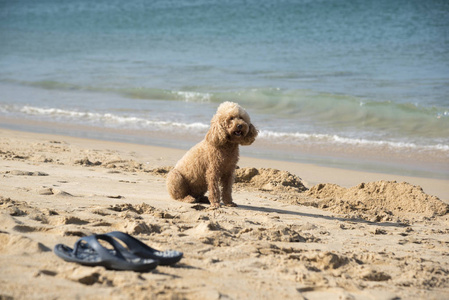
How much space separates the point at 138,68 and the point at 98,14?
1838cm

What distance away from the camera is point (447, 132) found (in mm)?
11367

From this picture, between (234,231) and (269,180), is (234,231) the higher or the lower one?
the lower one

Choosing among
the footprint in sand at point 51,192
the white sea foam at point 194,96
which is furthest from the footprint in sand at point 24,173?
the white sea foam at point 194,96

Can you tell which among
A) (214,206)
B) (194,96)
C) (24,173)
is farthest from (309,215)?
(194,96)

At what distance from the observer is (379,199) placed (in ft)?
21.7

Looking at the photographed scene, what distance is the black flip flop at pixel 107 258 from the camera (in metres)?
3.40

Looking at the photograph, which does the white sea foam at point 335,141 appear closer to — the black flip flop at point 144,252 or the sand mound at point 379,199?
the sand mound at point 379,199

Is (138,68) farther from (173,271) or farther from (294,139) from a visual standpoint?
(173,271)

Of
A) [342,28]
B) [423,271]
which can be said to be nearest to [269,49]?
[342,28]

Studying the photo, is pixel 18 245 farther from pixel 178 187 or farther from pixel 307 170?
pixel 307 170

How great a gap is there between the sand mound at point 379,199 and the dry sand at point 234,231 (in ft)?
0.04

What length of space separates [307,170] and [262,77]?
945 centimetres

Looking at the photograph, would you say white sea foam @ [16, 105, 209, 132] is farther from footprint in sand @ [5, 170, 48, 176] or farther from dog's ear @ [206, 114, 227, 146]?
dog's ear @ [206, 114, 227, 146]

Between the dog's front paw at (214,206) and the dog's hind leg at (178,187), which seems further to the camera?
the dog's hind leg at (178,187)
